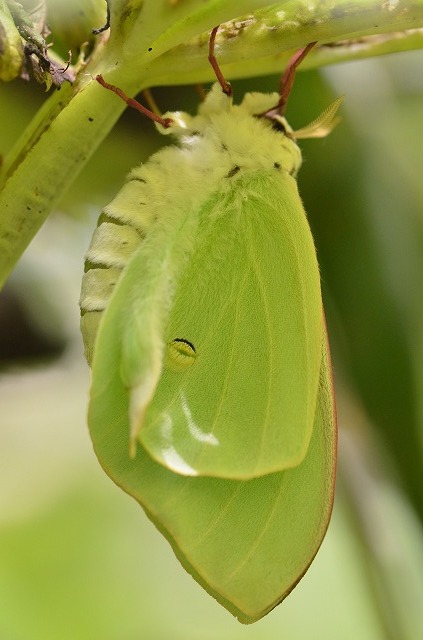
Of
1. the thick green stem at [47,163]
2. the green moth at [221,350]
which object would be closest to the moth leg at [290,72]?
the green moth at [221,350]

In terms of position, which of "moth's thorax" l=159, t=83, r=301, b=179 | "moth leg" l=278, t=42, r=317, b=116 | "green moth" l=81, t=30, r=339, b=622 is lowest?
"green moth" l=81, t=30, r=339, b=622

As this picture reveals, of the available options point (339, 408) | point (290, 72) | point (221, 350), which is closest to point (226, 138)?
point (290, 72)

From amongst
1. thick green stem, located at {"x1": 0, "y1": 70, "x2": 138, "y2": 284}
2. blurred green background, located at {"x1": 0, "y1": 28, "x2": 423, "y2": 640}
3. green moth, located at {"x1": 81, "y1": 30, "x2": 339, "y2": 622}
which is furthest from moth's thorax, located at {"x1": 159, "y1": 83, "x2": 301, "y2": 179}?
blurred green background, located at {"x1": 0, "y1": 28, "x2": 423, "y2": 640}

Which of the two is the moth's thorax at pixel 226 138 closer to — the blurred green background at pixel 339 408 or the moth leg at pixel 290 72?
the moth leg at pixel 290 72

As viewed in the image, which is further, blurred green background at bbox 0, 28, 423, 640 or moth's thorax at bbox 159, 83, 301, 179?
blurred green background at bbox 0, 28, 423, 640

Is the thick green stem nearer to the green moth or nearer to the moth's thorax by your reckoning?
the green moth

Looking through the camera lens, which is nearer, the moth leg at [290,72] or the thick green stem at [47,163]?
the thick green stem at [47,163]
